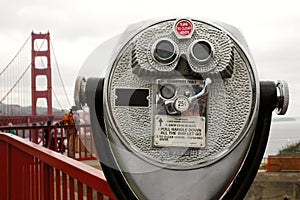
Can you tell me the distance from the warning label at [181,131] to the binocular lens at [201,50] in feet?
0.32

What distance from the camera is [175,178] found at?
76 centimetres

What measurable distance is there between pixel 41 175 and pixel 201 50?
1471 mm

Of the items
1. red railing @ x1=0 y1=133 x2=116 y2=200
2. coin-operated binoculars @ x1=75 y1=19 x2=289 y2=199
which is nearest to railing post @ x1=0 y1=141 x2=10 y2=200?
red railing @ x1=0 y1=133 x2=116 y2=200

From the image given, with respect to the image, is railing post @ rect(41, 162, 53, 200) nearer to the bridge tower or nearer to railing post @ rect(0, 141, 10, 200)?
railing post @ rect(0, 141, 10, 200)

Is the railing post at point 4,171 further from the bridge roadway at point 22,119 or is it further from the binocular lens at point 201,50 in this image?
the bridge roadway at point 22,119

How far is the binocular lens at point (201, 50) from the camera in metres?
0.76

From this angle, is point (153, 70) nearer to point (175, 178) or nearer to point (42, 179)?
point (175, 178)

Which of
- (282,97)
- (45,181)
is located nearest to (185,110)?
(282,97)

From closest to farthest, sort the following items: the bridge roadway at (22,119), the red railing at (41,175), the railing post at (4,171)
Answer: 1. the red railing at (41,175)
2. the railing post at (4,171)
3. the bridge roadway at (22,119)

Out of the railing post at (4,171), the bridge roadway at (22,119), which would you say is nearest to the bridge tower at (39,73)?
the bridge roadway at (22,119)

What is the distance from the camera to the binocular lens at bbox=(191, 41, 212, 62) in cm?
76

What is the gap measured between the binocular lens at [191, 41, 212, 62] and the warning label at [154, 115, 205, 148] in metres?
0.10

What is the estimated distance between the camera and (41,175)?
2066 millimetres

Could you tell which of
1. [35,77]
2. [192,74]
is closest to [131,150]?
[192,74]
